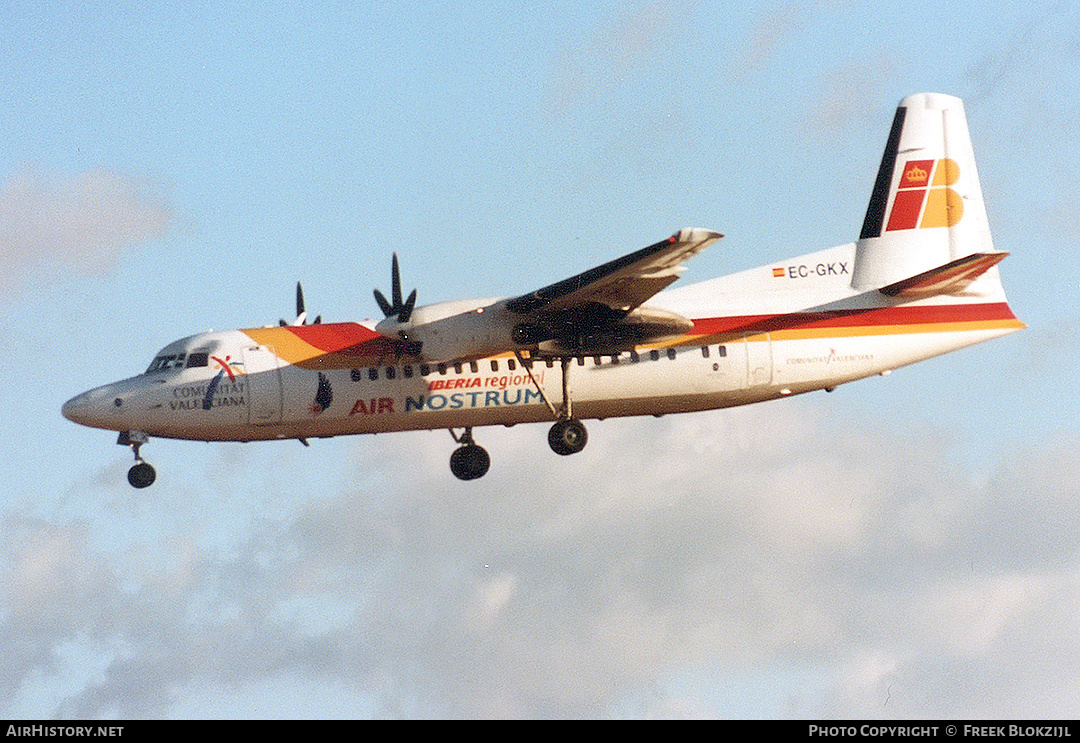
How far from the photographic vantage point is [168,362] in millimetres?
27578

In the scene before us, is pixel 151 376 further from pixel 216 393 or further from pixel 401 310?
pixel 401 310

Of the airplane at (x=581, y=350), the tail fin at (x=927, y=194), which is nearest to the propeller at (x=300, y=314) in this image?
the airplane at (x=581, y=350)

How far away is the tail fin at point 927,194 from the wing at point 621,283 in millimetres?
6432

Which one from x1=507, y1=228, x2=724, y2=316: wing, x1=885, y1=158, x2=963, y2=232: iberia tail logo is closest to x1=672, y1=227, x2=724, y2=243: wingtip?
x1=507, y1=228, x2=724, y2=316: wing

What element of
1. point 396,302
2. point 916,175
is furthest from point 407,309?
point 916,175

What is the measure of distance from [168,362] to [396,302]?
14.6ft

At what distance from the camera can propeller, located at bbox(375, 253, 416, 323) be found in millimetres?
26359

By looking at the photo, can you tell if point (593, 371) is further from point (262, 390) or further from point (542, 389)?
point (262, 390)

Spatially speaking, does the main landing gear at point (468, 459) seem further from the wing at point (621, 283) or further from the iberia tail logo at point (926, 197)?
the iberia tail logo at point (926, 197)

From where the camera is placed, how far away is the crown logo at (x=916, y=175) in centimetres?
3125

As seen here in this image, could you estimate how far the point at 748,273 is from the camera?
96.6 ft
